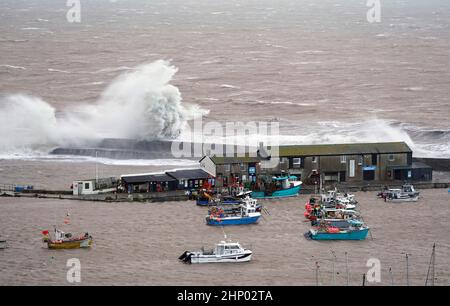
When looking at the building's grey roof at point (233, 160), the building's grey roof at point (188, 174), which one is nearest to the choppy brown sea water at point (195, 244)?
the building's grey roof at point (188, 174)

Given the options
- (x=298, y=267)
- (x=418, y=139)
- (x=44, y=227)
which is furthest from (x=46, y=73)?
(x=298, y=267)

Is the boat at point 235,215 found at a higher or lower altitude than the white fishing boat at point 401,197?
lower

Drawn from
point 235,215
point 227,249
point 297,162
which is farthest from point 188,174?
point 227,249

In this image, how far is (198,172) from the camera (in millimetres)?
42812

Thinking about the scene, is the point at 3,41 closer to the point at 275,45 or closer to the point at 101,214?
the point at 275,45

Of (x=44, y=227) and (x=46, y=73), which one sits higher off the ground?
(x=46, y=73)

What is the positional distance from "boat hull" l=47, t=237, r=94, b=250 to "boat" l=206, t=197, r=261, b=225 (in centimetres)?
449

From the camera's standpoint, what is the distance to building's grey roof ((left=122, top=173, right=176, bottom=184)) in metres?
41.4

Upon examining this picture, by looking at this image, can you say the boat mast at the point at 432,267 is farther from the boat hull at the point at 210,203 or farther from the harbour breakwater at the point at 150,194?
the harbour breakwater at the point at 150,194

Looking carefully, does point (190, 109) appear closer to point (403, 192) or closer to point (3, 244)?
point (403, 192)

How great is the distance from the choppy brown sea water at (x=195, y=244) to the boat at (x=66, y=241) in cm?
29

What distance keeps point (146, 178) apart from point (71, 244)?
881cm

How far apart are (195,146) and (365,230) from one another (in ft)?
58.0

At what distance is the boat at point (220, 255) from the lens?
3159 cm
